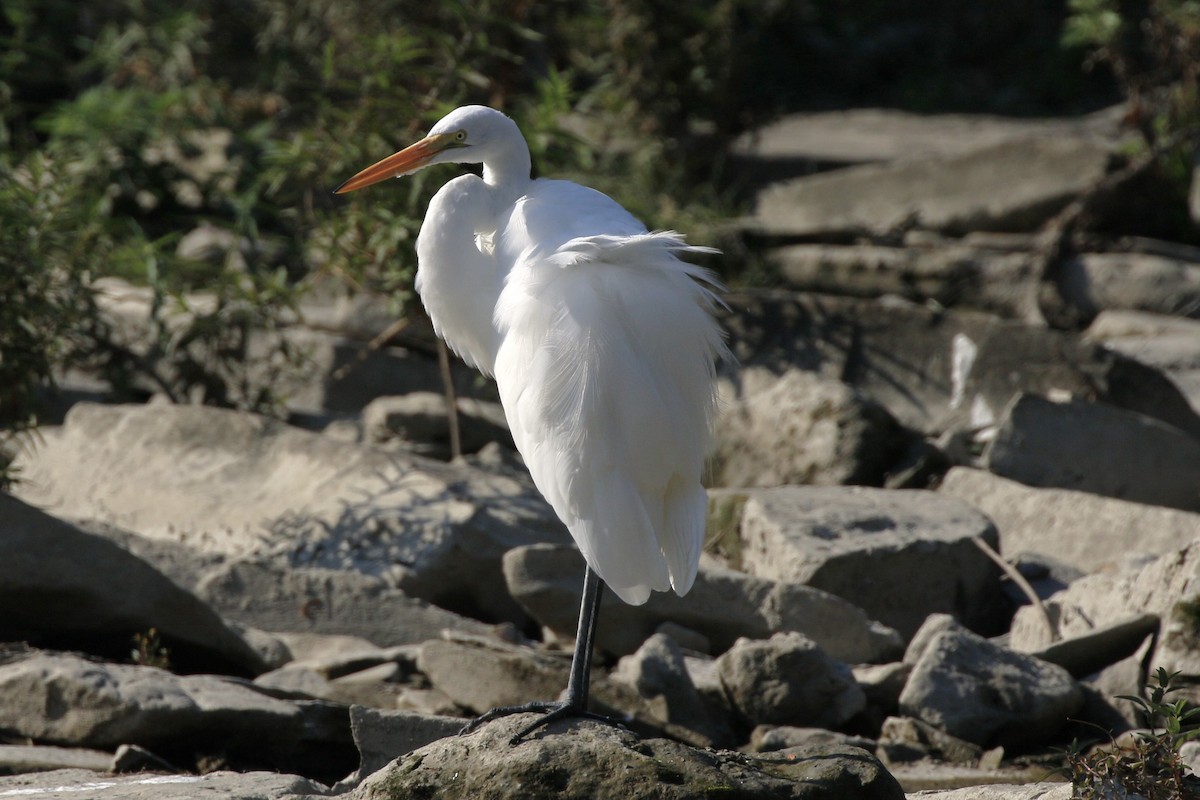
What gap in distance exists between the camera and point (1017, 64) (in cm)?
1303

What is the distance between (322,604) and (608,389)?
217 centimetres

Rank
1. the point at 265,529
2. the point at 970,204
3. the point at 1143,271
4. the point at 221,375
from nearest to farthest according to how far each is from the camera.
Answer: the point at 265,529 < the point at 221,375 < the point at 1143,271 < the point at 970,204

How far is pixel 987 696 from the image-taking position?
4.14m

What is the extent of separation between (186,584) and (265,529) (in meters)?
0.45

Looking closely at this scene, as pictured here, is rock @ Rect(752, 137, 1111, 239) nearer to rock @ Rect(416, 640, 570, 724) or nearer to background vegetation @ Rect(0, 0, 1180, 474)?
background vegetation @ Rect(0, 0, 1180, 474)

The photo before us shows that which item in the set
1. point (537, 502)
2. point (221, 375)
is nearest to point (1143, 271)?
point (537, 502)

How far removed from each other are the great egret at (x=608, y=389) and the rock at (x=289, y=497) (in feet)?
6.19

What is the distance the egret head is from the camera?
11.8 ft

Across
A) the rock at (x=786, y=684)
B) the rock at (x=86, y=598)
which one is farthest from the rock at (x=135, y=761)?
the rock at (x=786, y=684)

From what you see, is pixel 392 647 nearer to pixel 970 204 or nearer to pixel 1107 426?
pixel 1107 426

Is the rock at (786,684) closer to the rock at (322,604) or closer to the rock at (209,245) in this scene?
the rock at (322,604)

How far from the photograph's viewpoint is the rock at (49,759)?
350 cm

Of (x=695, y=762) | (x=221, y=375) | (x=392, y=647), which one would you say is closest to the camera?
(x=695, y=762)

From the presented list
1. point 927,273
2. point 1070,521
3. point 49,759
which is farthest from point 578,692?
point 927,273
